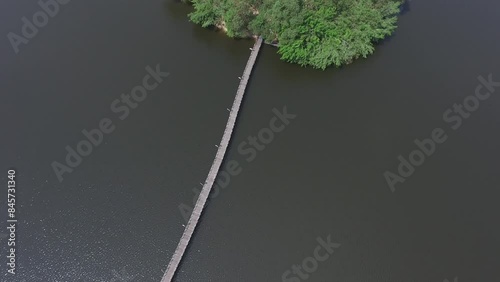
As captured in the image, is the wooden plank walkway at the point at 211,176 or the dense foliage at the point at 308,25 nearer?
the wooden plank walkway at the point at 211,176

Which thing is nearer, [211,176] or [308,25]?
[211,176]

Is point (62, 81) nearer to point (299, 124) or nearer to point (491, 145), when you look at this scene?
point (299, 124)

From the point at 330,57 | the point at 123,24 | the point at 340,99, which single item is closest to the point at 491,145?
the point at 340,99

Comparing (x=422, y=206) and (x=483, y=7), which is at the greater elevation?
(x=483, y=7)

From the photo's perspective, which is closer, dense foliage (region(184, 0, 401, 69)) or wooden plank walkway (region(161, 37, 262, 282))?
wooden plank walkway (region(161, 37, 262, 282))
